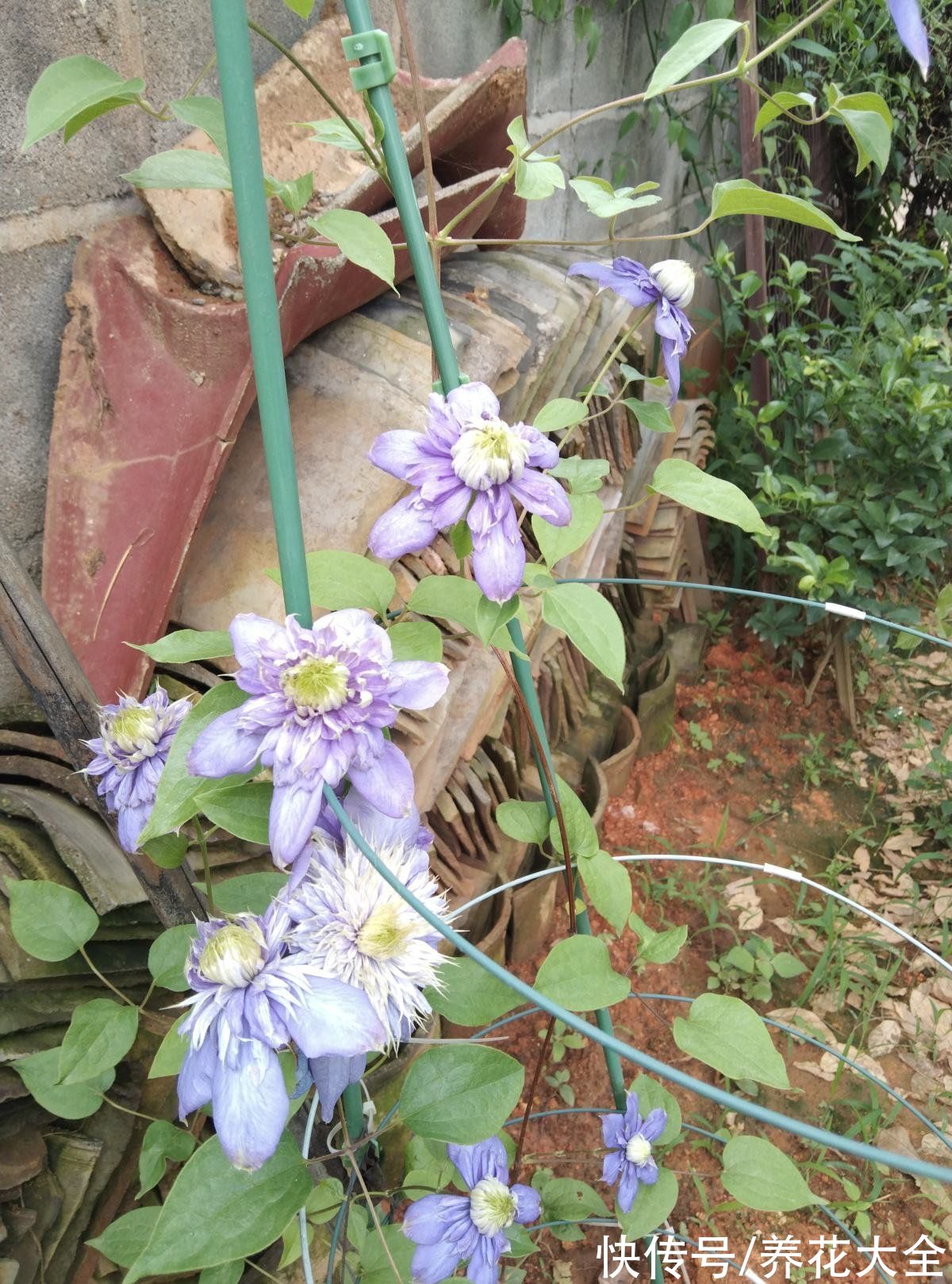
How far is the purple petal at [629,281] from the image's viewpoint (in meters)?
0.58

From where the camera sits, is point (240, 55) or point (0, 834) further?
point (0, 834)

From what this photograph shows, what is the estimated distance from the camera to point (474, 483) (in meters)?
0.41

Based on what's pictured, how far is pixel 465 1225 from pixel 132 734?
18.0 inches

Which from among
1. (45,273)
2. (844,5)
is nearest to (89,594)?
(45,273)

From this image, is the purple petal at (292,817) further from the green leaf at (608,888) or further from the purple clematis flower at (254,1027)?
the green leaf at (608,888)

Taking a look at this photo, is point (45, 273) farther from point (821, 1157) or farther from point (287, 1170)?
point (821, 1157)

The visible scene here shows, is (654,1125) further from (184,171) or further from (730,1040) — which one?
(184,171)

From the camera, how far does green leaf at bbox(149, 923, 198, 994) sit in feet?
1.98

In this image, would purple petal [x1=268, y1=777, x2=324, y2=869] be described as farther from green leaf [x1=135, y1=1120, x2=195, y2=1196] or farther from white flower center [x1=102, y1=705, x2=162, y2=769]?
green leaf [x1=135, y1=1120, x2=195, y2=1196]

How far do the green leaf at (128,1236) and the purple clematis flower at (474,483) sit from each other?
1.83 ft

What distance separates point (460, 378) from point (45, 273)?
0.58 metres

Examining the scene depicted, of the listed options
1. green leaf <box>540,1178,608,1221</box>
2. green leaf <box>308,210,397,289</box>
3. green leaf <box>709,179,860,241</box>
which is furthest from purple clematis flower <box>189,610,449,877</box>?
green leaf <box>540,1178,608,1221</box>

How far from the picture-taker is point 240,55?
380 millimetres

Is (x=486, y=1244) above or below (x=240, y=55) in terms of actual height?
below
